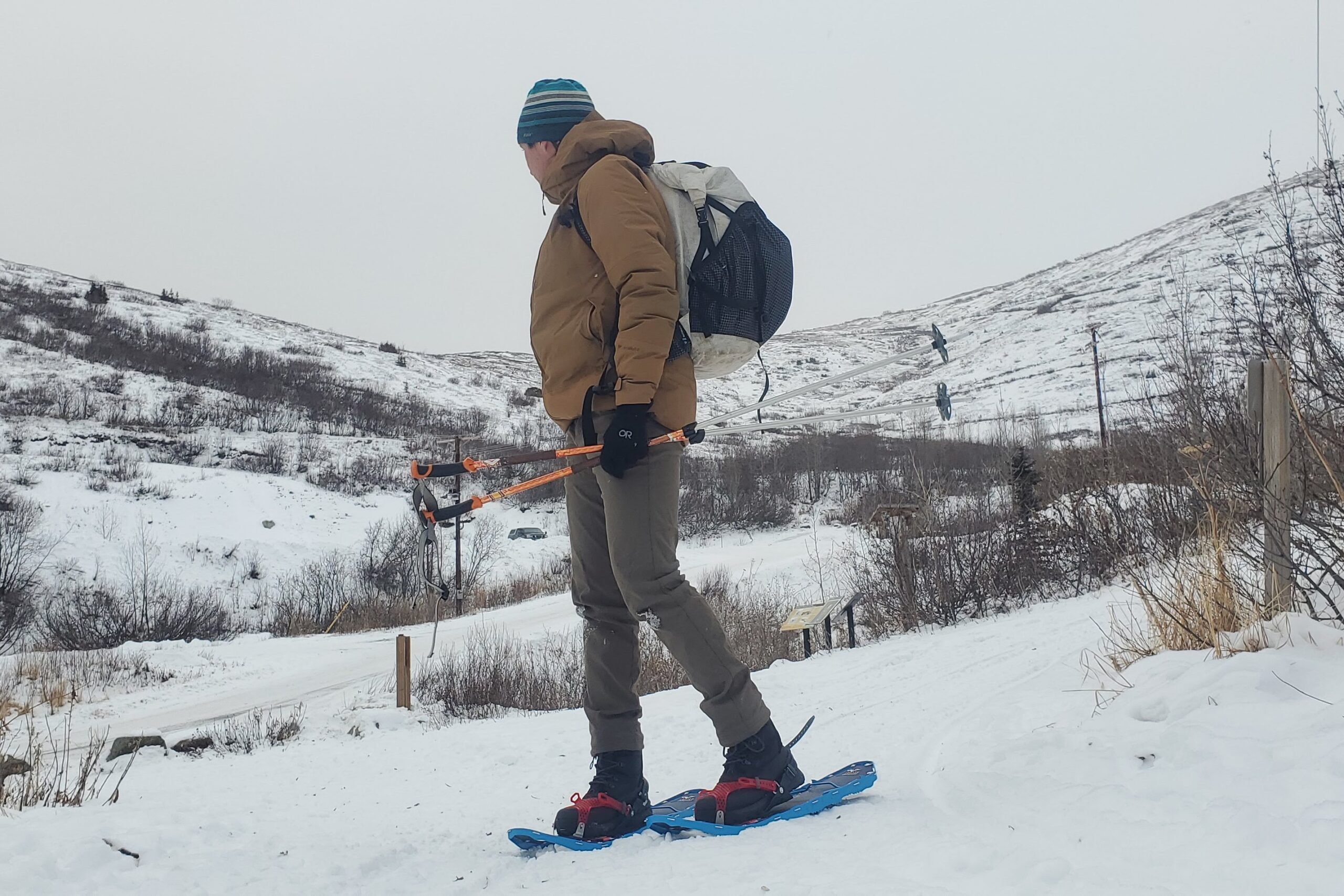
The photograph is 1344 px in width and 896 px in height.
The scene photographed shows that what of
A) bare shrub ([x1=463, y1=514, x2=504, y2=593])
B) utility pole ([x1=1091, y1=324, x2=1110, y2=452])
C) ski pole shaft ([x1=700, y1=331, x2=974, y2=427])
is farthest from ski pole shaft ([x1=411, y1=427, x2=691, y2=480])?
bare shrub ([x1=463, y1=514, x2=504, y2=593])

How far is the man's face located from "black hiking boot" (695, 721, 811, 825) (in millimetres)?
1805

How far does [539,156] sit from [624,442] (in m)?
1.04

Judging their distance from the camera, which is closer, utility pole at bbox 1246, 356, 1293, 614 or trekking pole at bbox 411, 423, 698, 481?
trekking pole at bbox 411, 423, 698, 481

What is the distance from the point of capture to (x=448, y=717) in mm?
7516

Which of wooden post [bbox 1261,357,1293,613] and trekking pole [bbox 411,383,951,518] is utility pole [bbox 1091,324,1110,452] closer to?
wooden post [bbox 1261,357,1293,613]

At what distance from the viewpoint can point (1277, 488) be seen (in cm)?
311

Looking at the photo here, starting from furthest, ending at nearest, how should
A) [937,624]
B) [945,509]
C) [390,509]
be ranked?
[390,509] → [945,509] → [937,624]

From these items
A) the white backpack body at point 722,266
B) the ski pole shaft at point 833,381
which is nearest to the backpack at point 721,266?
the white backpack body at point 722,266

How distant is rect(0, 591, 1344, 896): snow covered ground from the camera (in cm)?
162

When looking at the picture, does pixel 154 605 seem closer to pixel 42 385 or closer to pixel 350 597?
pixel 350 597

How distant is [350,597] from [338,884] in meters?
15.9

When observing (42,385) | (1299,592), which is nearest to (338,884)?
(1299,592)

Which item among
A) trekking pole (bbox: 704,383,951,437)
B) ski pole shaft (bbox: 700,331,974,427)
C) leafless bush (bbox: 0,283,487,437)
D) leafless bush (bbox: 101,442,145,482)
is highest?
leafless bush (bbox: 0,283,487,437)

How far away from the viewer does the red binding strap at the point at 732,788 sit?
2.27 m
